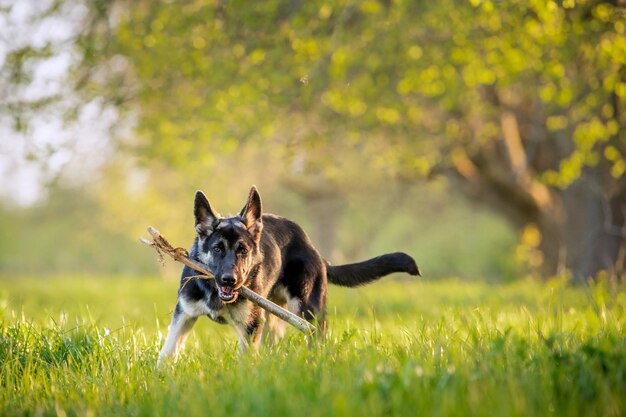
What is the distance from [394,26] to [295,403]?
829cm

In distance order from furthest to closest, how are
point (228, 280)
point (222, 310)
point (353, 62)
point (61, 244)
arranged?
point (61, 244), point (353, 62), point (222, 310), point (228, 280)

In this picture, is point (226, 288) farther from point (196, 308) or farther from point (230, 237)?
point (230, 237)

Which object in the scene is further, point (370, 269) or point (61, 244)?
point (61, 244)

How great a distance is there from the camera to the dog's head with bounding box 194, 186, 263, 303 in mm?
5738

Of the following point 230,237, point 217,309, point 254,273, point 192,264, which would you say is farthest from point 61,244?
point 192,264

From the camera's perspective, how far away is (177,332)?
5684mm

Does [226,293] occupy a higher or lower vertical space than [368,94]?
lower

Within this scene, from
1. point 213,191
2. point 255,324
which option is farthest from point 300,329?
point 213,191

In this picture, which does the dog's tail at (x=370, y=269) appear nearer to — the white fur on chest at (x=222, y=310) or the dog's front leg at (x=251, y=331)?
the dog's front leg at (x=251, y=331)

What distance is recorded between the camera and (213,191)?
21891 millimetres

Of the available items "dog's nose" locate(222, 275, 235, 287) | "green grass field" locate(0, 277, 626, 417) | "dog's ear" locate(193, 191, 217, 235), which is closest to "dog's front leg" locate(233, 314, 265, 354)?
"green grass field" locate(0, 277, 626, 417)

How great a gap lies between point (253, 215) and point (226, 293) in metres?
0.93

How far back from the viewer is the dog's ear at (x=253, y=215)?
6051 millimetres

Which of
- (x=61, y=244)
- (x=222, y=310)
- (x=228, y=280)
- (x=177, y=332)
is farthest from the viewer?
(x=61, y=244)
